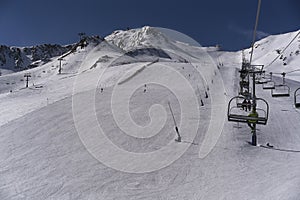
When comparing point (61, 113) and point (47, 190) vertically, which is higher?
point (61, 113)

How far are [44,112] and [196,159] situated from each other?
9507 millimetres

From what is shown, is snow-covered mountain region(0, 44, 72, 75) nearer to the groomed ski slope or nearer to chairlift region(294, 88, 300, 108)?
chairlift region(294, 88, 300, 108)

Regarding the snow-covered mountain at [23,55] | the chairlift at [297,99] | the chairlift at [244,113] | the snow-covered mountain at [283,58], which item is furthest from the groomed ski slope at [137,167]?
the snow-covered mountain at [23,55]

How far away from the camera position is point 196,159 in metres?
10.3

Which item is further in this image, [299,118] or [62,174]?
[299,118]

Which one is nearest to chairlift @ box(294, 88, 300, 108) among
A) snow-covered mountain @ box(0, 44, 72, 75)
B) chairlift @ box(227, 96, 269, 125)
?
chairlift @ box(227, 96, 269, 125)

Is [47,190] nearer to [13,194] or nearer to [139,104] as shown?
[13,194]

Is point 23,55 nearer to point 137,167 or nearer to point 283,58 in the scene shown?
point 283,58

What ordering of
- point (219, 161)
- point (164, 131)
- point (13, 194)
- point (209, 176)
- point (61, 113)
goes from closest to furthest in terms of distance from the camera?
point (13, 194) → point (209, 176) → point (219, 161) → point (164, 131) → point (61, 113)

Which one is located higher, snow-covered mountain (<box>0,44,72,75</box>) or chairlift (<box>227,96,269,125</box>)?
snow-covered mountain (<box>0,44,72,75</box>)

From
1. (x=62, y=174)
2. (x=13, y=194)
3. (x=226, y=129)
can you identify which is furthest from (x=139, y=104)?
(x=13, y=194)

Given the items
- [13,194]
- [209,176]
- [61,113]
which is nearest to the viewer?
[13,194]

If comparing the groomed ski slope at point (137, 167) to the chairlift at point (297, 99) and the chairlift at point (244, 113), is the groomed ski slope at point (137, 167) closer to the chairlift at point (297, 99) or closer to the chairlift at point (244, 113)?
the chairlift at point (244, 113)

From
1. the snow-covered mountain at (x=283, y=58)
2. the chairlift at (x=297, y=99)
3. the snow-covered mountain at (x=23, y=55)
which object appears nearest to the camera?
the chairlift at (x=297, y=99)
